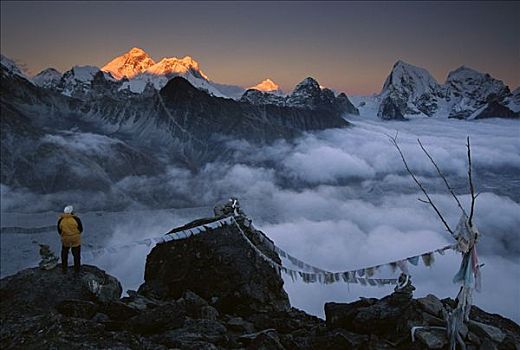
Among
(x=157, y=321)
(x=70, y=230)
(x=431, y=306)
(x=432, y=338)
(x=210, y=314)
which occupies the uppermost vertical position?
(x=70, y=230)

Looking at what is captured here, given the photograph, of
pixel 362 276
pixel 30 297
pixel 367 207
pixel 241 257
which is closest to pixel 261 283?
pixel 241 257

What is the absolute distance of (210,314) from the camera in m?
12.4

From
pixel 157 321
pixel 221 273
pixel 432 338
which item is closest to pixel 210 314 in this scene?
pixel 157 321

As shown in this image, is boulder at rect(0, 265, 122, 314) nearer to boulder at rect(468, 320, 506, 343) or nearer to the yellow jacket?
the yellow jacket

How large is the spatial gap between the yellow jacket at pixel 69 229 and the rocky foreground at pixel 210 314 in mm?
1130

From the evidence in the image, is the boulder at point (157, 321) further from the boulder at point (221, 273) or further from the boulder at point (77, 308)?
the boulder at point (221, 273)

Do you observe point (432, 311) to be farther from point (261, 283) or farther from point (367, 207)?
point (367, 207)

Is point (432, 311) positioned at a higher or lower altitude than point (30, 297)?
higher

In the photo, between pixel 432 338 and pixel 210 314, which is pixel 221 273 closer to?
pixel 210 314

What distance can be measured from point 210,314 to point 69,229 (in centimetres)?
482

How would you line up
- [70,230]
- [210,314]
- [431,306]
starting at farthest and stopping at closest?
[70,230]
[210,314]
[431,306]

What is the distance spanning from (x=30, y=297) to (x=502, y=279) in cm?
1950

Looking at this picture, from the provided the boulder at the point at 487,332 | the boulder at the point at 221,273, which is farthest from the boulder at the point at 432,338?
the boulder at the point at 221,273

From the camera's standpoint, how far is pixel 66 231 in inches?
488
